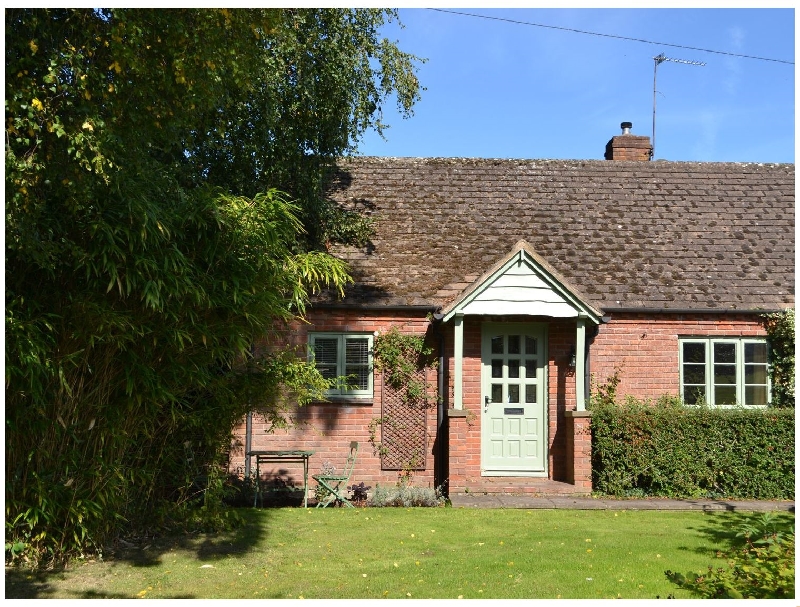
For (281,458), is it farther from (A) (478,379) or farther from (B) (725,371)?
(B) (725,371)

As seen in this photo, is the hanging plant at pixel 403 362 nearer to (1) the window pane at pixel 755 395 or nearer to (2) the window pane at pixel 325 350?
(2) the window pane at pixel 325 350

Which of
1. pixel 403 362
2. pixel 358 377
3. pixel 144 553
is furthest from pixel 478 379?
pixel 144 553

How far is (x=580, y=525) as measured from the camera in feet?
33.8

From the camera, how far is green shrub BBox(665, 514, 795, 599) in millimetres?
6454

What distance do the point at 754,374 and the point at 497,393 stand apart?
4797 mm

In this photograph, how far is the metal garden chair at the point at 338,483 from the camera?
1198 cm

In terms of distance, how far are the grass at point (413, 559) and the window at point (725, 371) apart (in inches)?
138

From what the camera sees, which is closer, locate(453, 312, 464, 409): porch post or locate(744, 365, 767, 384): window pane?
locate(453, 312, 464, 409): porch post

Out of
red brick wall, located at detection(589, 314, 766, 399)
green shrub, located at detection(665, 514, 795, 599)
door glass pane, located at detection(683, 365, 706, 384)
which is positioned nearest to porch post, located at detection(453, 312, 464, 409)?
red brick wall, located at detection(589, 314, 766, 399)

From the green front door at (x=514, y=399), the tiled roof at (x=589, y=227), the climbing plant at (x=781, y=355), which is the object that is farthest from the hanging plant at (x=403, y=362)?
the climbing plant at (x=781, y=355)

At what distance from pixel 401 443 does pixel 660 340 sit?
507 cm

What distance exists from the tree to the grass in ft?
2.47

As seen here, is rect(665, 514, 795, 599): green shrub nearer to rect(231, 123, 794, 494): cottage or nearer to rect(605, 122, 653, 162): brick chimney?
rect(231, 123, 794, 494): cottage

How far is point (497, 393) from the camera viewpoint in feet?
45.0
